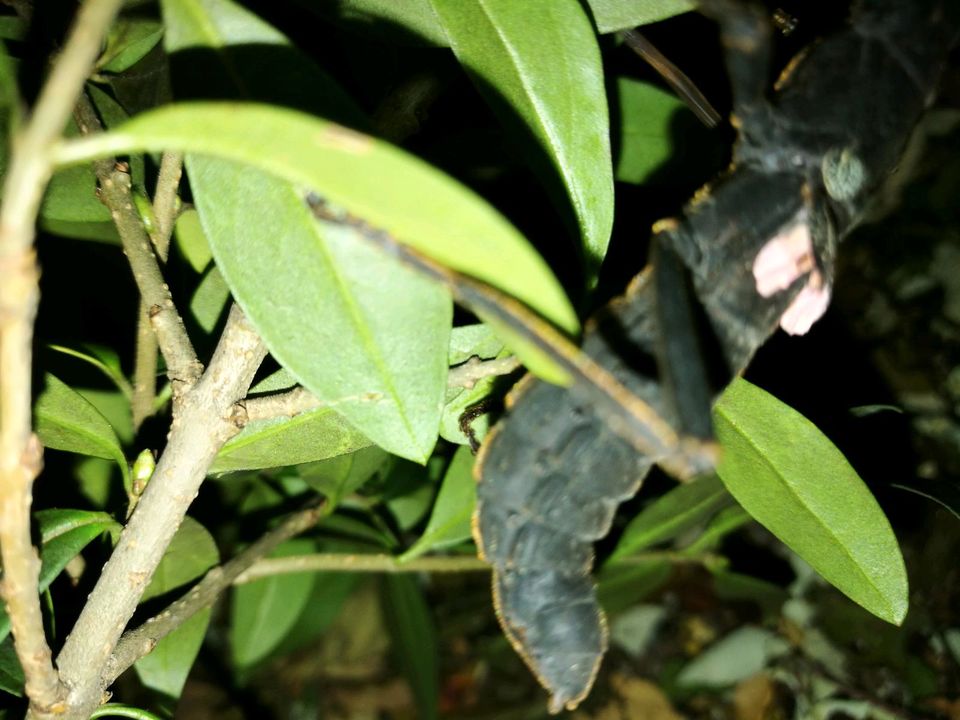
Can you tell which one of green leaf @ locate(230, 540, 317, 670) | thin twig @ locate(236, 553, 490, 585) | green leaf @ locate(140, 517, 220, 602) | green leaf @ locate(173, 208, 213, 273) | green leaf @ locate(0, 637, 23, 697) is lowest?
green leaf @ locate(230, 540, 317, 670)

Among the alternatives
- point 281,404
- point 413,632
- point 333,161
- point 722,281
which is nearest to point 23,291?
point 333,161

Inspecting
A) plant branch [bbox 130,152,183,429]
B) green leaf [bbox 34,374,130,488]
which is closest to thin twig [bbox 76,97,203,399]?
plant branch [bbox 130,152,183,429]

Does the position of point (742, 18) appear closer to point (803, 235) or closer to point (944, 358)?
point (803, 235)

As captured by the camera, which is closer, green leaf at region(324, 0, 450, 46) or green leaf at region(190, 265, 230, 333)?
green leaf at region(324, 0, 450, 46)

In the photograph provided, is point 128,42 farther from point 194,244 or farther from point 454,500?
point 454,500

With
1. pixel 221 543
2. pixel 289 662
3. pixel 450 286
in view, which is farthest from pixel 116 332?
pixel 289 662

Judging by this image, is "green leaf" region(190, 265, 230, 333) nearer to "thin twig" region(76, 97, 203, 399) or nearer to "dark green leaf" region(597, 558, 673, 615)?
"thin twig" region(76, 97, 203, 399)

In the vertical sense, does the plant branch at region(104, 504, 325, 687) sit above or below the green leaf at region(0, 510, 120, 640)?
below
